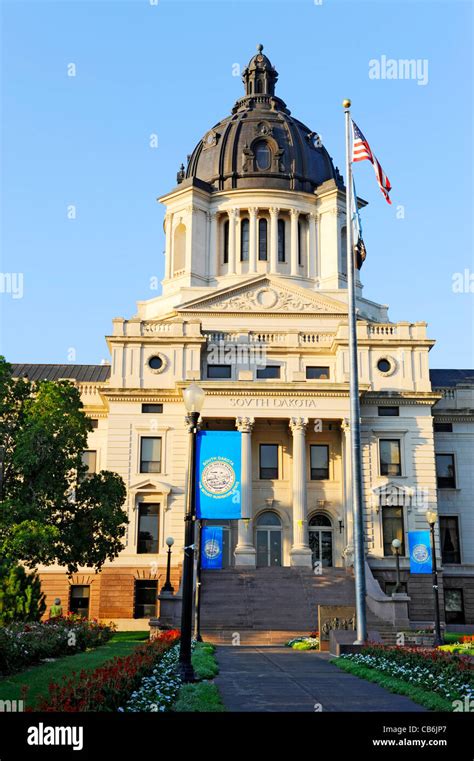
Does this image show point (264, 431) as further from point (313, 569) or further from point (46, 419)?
point (46, 419)

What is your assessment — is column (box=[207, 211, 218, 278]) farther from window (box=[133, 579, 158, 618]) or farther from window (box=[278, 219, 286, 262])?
window (box=[133, 579, 158, 618])

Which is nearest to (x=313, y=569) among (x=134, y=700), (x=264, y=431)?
(x=264, y=431)

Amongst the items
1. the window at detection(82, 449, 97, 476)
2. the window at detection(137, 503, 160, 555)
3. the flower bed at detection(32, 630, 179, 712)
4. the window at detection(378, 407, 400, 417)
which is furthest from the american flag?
the window at detection(82, 449, 97, 476)

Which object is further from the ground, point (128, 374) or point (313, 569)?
point (128, 374)

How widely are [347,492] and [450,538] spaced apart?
831 centimetres

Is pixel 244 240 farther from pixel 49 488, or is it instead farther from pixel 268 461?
pixel 49 488

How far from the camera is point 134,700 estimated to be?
12.9 m

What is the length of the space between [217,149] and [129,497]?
34562mm

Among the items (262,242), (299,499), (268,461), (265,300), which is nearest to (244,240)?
(262,242)

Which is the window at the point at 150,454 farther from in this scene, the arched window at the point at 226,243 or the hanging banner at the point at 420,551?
the arched window at the point at 226,243

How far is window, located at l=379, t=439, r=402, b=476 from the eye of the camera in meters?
50.1

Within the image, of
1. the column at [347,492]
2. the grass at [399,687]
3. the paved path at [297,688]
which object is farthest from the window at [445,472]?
the grass at [399,687]

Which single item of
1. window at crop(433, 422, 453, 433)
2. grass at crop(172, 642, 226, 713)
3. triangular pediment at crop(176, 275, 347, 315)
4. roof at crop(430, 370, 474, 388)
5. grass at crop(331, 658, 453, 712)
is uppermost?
triangular pediment at crop(176, 275, 347, 315)

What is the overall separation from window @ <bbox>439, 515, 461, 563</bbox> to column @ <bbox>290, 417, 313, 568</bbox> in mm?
9766
